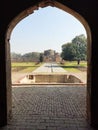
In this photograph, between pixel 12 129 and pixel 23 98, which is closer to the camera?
pixel 12 129

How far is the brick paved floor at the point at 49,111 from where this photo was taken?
15.6 ft

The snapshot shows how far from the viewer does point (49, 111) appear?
5.84 m

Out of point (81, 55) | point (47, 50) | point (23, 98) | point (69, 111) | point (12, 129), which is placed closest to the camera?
point (12, 129)

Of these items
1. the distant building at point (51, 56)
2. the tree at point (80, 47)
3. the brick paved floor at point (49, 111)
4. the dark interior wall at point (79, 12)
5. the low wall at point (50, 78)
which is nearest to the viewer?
the dark interior wall at point (79, 12)

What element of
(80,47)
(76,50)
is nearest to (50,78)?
(76,50)

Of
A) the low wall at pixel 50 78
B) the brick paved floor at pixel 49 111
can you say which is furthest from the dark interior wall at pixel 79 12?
the low wall at pixel 50 78

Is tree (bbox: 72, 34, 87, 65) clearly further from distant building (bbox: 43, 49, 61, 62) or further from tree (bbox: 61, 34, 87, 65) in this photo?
distant building (bbox: 43, 49, 61, 62)

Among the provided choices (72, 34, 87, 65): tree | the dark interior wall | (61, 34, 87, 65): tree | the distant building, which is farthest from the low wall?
the distant building

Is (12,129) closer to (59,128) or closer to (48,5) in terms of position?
(59,128)

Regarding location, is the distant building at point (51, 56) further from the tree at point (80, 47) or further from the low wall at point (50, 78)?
the low wall at point (50, 78)

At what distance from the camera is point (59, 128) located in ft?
15.0

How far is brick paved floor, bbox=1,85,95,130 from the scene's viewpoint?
4742mm
